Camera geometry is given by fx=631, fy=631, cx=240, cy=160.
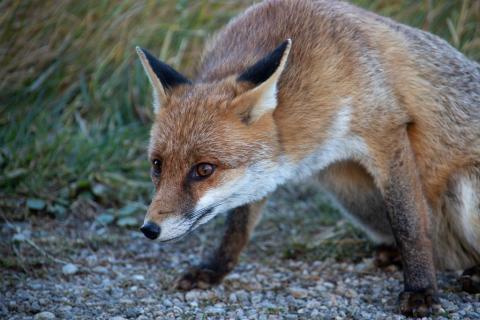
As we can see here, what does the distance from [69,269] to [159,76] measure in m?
1.87

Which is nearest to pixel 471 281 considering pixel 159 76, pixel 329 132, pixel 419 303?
pixel 419 303

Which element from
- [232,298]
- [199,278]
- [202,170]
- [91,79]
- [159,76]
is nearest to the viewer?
[202,170]

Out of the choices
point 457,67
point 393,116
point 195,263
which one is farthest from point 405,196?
point 195,263

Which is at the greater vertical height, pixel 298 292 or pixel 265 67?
pixel 265 67

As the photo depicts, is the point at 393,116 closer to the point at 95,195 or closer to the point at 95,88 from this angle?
the point at 95,195

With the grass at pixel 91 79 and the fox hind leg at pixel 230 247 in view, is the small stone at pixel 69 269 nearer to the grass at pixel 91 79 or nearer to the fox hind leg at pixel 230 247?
the fox hind leg at pixel 230 247

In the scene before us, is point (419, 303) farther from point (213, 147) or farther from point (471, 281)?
point (213, 147)

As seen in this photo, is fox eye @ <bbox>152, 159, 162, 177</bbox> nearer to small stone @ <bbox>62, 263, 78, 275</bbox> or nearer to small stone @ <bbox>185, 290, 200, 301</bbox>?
small stone @ <bbox>185, 290, 200, 301</bbox>

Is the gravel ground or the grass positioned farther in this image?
the grass

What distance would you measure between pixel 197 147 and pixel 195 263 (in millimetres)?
1939

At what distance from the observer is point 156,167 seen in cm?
431

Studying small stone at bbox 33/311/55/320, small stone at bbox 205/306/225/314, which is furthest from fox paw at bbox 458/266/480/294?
small stone at bbox 33/311/55/320

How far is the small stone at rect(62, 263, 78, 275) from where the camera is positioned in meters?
5.24

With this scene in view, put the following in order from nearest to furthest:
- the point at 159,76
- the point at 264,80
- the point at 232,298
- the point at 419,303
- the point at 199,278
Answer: the point at 264,80 → the point at 419,303 → the point at 159,76 → the point at 232,298 → the point at 199,278
